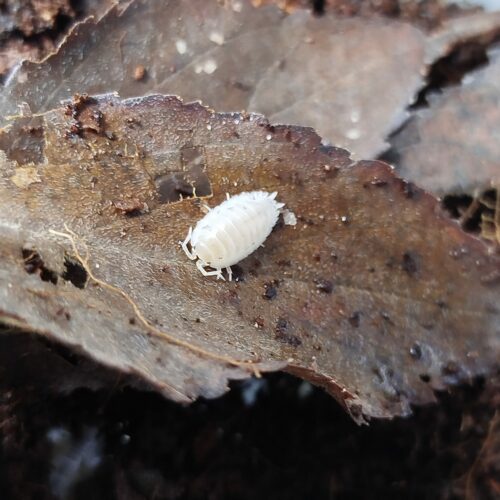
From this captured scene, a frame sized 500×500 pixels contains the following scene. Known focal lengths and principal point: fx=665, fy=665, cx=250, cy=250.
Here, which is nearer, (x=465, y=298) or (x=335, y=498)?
(x=465, y=298)

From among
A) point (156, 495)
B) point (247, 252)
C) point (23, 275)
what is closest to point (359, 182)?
point (247, 252)

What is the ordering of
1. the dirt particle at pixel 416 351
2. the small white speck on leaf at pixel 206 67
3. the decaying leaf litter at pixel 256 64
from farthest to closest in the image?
the small white speck on leaf at pixel 206 67 → the decaying leaf litter at pixel 256 64 → the dirt particle at pixel 416 351

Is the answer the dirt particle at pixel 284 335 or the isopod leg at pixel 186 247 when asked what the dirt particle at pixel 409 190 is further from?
the isopod leg at pixel 186 247

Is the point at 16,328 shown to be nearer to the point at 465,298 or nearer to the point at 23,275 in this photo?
the point at 23,275

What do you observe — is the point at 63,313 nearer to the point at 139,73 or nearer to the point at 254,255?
the point at 254,255

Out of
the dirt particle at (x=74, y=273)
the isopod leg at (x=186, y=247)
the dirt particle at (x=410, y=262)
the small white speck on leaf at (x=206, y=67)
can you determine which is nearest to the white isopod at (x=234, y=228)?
the isopod leg at (x=186, y=247)

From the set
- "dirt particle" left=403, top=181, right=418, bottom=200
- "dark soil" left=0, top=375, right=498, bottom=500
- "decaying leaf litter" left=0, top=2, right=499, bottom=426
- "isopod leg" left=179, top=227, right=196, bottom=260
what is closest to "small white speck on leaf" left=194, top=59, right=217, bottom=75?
"decaying leaf litter" left=0, top=2, right=499, bottom=426

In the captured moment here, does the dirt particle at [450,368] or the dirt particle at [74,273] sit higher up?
the dirt particle at [74,273]
